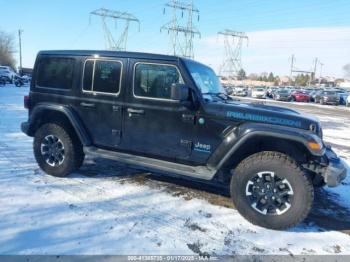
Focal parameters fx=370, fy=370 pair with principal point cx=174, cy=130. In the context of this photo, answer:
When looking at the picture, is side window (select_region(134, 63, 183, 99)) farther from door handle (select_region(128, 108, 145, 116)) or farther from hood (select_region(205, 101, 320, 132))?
hood (select_region(205, 101, 320, 132))

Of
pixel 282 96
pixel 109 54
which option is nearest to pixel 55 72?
pixel 109 54

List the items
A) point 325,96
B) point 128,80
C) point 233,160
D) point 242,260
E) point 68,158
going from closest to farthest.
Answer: point 242,260, point 233,160, point 128,80, point 68,158, point 325,96

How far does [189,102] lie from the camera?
15.9ft

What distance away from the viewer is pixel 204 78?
5.45 m

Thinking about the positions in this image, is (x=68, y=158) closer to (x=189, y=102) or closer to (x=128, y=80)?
(x=128, y=80)

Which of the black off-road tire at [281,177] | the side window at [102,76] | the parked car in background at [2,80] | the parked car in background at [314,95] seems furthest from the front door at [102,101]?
the parked car in background at [314,95]

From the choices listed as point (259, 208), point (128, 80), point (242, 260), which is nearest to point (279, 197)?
point (259, 208)

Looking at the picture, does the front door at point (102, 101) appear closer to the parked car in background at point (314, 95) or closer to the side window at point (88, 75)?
the side window at point (88, 75)

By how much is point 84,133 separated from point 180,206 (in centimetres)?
190

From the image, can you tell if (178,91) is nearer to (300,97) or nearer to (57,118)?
(57,118)

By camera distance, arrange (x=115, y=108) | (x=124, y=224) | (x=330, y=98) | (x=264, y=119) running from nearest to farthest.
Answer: (x=124, y=224), (x=264, y=119), (x=115, y=108), (x=330, y=98)

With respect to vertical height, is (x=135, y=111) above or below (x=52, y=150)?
above

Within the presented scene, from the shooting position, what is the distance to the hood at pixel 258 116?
4461mm

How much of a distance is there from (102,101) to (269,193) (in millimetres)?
2729
